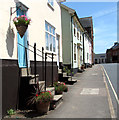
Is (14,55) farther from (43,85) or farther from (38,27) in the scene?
(38,27)

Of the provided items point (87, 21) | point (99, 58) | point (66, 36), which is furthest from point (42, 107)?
point (99, 58)

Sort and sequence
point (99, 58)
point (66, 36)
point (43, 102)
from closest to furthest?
point (43, 102) < point (66, 36) < point (99, 58)

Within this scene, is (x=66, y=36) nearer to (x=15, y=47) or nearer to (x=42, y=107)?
(x=15, y=47)

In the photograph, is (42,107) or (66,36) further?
(66,36)

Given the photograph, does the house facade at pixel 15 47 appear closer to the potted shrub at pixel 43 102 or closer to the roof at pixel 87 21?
the potted shrub at pixel 43 102

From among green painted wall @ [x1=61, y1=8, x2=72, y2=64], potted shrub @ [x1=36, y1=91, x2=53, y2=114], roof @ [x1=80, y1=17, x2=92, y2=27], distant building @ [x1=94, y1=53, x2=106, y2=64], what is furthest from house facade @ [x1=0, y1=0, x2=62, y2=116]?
distant building @ [x1=94, y1=53, x2=106, y2=64]

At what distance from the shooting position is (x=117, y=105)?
6.31 metres

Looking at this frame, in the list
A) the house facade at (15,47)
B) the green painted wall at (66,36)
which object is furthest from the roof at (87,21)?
the house facade at (15,47)

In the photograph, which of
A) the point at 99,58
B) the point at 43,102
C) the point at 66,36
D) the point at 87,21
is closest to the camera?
the point at 43,102

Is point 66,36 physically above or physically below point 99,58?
above

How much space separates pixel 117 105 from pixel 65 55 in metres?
11.7

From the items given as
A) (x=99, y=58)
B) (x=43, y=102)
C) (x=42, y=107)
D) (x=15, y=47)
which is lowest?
(x=42, y=107)

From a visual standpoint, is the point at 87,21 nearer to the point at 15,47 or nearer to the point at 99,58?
the point at 99,58

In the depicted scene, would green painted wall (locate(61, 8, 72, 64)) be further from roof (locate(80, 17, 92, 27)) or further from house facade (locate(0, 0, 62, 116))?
roof (locate(80, 17, 92, 27))
